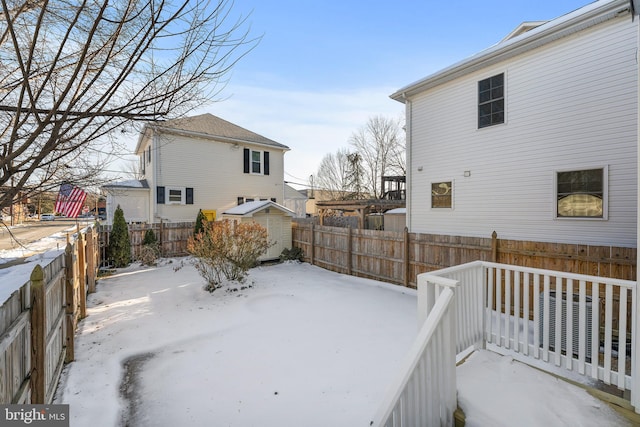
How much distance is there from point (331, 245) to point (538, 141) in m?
6.15

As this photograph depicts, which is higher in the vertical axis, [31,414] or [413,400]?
[413,400]

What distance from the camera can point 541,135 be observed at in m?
6.80

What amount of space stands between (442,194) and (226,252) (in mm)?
6320

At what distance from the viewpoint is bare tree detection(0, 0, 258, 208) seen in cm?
209

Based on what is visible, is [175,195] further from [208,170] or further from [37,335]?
[37,335]

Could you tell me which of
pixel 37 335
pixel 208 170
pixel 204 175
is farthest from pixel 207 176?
pixel 37 335

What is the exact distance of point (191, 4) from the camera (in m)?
2.14

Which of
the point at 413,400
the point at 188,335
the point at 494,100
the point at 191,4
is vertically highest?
the point at 494,100

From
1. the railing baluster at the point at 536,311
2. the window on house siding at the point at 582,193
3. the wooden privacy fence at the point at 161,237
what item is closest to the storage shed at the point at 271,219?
the wooden privacy fence at the point at 161,237

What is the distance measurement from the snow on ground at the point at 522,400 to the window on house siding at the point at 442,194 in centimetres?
608

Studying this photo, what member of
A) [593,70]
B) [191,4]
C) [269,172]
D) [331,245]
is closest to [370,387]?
[191,4]

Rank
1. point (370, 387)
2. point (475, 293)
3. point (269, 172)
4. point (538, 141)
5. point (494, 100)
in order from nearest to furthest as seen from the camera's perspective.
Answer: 1. point (370, 387)
2. point (475, 293)
3. point (538, 141)
4. point (494, 100)
5. point (269, 172)

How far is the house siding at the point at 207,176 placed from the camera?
12.9 metres

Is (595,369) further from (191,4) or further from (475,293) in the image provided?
(191,4)
